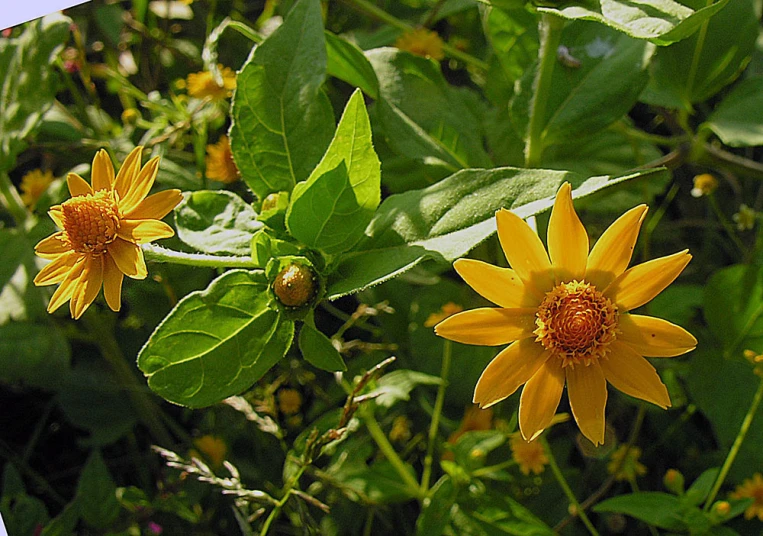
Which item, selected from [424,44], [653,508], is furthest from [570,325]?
[424,44]

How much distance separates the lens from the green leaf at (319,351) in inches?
31.1

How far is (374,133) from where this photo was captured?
1.17 meters

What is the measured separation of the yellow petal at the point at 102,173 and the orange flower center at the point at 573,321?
478mm

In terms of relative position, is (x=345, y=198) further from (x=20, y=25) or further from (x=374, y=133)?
(x=20, y=25)

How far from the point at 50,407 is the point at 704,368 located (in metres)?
1.17

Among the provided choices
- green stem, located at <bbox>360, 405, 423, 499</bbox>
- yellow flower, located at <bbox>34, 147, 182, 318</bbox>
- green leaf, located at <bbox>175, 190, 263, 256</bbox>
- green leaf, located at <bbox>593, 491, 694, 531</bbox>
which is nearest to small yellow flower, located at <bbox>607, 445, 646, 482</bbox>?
green leaf, located at <bbox>593, 491, 694, 531</bbox>

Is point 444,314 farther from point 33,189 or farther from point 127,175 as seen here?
point 33,189

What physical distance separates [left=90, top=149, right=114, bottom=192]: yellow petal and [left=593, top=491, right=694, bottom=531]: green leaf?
0.70 m

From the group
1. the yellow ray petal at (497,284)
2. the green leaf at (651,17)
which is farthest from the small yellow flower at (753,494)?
the green leaf at (651,17)

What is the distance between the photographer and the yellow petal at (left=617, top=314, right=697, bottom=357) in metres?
0.67

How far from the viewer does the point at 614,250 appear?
0.69 m

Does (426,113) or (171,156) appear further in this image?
(171,156)

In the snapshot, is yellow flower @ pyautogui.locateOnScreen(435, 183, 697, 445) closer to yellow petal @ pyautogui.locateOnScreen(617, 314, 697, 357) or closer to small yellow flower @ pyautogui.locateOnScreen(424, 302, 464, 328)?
yellow petal @ pyautogui.locateOnScreen(617, 314, 697, 357)

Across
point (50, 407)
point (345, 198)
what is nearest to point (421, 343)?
point (345, 198)
